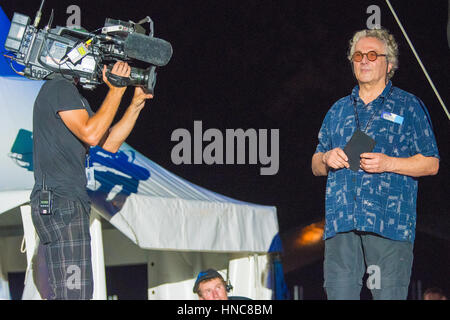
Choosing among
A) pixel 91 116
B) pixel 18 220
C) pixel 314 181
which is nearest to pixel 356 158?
pixel 91 116

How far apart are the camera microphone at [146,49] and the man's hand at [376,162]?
1112 millimetres

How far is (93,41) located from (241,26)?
4.60 meters

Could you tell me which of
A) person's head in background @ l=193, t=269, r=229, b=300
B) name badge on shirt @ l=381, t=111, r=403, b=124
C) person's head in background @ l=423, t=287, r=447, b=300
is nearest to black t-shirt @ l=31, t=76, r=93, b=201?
name badge on shirt @ l=381, t=111, r=403, b=124

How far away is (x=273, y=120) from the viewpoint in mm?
8281

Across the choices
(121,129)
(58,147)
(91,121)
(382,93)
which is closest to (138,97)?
(121,129)

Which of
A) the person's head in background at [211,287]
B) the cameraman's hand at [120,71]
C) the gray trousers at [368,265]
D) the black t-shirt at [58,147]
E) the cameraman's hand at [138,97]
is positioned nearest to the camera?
the gray trousers at [368,265]

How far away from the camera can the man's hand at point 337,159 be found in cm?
313

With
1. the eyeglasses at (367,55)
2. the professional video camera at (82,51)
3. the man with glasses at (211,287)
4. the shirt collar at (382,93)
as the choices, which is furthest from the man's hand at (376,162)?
the man with glasses at (211,287)

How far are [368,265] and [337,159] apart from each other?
18.7 inches

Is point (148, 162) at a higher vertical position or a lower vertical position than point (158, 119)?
lower

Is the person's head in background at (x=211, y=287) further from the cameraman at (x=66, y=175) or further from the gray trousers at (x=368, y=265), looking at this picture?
the gray trousers at (x=368, y=265)

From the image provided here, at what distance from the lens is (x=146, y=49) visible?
3.47 metres

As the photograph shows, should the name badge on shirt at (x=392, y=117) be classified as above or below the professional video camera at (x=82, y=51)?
below
